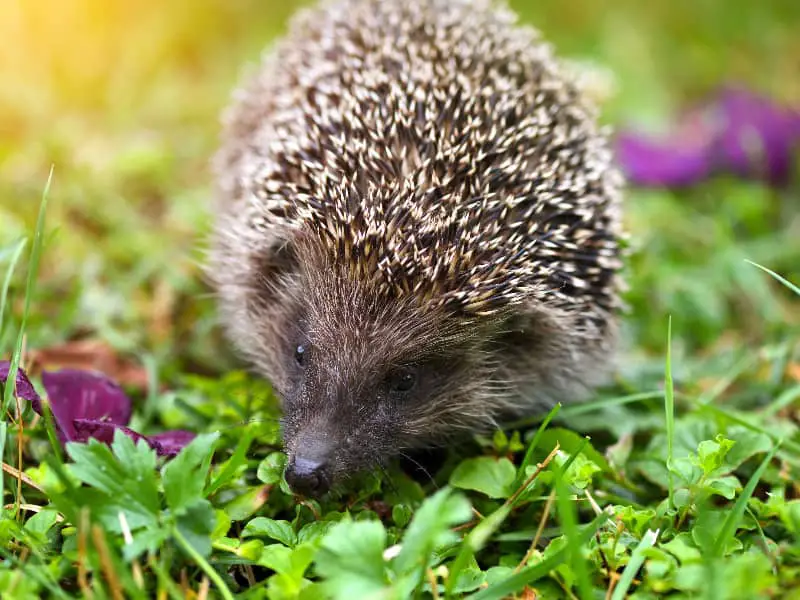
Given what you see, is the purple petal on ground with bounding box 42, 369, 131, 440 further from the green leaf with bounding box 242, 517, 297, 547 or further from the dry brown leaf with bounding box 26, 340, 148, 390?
the green leaf with bounding box 242, 517, 297, 547

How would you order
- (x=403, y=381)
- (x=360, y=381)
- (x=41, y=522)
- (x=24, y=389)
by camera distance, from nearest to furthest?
(x=41, y=522)
(x=24, y=389)
(x=360, y=381)
(x=403, y=381)

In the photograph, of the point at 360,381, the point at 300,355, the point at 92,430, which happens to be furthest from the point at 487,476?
the point at 92,430

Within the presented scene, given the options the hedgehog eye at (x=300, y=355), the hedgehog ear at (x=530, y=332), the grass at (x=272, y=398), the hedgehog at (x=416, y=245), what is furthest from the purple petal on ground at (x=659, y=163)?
the hedgehog eye at (x=300, y=355)

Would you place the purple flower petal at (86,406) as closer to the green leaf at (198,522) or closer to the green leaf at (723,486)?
the green leaf at (198,522)

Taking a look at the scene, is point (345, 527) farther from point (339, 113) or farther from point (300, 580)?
point (339, 113)

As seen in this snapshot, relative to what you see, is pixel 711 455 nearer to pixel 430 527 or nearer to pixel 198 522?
pixel 430 527

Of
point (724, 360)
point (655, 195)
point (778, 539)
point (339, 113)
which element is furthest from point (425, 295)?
point (655, 195)
